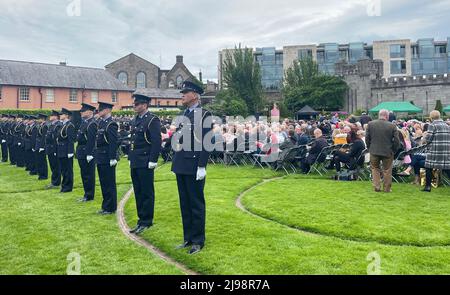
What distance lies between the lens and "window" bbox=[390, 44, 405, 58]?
95.1 m

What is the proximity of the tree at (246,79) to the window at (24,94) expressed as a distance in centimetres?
2780

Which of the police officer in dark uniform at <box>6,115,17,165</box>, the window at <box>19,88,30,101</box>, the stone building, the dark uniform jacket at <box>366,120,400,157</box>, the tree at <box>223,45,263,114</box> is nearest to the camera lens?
the dark uniform jacket at <box>366,120,400,157</box>

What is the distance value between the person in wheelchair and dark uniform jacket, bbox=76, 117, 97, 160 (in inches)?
314

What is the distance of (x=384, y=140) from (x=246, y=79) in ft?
140

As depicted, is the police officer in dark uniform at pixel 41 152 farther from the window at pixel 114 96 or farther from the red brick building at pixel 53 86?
the window at pixel 114 96

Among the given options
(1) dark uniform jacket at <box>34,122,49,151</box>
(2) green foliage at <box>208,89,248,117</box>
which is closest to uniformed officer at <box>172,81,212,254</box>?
(1) dark uniform jacket at <box>34,122,49,151</box>

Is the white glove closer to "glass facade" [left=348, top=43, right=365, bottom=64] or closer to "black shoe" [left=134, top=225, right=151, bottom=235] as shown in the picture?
"black shoe" [left=134, top=225, right=151, bottom=235]

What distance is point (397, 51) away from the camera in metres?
95.2

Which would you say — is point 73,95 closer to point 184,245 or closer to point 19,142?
point 19,142

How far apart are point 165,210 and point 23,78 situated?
52.6 m

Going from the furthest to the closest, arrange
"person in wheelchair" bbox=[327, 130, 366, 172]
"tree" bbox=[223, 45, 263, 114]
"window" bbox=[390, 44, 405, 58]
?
"window" bbox=[390, 44, 405, 58], "tree" bbox=[223, 45, 263, 114], "person in wheelchair" bbox=[327, 130, 366, 172]

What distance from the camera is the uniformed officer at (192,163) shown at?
649 centimetres

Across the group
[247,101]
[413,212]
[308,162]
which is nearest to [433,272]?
[413,212]

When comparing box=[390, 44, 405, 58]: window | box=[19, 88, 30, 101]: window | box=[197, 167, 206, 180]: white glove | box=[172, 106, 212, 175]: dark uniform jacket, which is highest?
box=[390, 44, 405, 58]: window
